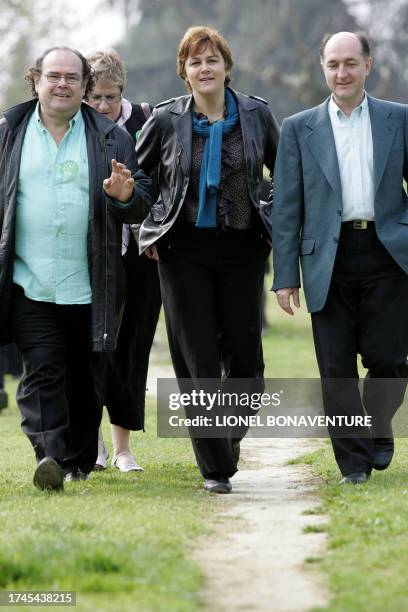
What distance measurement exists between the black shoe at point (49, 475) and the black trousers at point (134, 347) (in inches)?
56.3

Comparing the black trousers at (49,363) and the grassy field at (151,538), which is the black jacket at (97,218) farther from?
the grassy field at (151,538)

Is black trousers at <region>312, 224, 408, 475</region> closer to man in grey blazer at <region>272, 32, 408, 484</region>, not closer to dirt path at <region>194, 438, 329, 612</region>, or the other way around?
man in grey blazer at <region>272, 32, 408, 484</region>

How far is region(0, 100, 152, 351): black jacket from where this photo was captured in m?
7.39

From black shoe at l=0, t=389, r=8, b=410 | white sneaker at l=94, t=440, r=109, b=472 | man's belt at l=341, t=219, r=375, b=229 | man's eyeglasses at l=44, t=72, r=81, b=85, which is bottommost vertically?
black shoe at l=0, t=389, r=8, b=410

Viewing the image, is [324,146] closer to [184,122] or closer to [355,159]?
[355,159]

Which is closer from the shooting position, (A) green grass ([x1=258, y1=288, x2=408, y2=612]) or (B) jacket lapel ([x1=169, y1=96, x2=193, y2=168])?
(A) green grass ([x1=258, y1=288, x2=408, y2=612])

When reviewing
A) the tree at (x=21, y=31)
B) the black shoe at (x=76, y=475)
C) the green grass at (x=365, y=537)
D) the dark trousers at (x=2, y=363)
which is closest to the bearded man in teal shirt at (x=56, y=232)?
the black shoe at (x=76, y=475)

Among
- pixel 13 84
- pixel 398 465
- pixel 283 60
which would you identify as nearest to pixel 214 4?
pixel 283 60

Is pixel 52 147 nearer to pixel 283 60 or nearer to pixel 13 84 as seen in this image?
pixel 283 60

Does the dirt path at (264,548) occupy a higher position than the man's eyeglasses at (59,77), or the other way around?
the man's eyeglasses at (59,77)

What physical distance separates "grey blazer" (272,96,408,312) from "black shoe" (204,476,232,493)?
3.38 feet

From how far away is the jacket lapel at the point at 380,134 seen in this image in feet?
24.5

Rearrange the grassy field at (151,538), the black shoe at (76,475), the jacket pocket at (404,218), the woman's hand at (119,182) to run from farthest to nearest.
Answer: the black shoe at (76,475) → the jacket pocket at (404,218) → the woman's hand at (119,182) → the grassy field at (151,538)

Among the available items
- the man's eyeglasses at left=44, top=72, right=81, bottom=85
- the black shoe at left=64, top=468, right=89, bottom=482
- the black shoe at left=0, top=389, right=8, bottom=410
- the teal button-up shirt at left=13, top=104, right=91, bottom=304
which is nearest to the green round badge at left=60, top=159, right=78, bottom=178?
the teal button-up shirt at left=13, top=104, right=91, bottom=304
